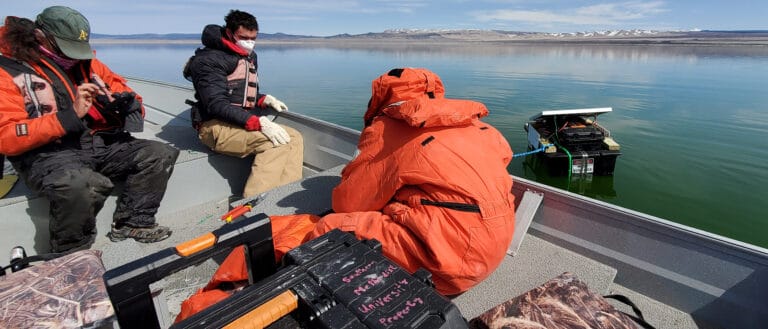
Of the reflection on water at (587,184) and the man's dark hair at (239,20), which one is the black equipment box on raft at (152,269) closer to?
the man's dark hair at (239,20)

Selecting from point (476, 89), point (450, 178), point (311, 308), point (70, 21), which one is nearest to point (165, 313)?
point (311, 308)

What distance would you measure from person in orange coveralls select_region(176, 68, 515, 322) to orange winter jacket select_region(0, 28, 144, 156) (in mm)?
1482

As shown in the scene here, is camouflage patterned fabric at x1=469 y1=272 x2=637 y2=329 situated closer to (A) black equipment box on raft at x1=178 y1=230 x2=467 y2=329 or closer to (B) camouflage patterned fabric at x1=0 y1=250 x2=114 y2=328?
(A) black equipment box on raft at x1=178 y1=230 x2=467 y2=329

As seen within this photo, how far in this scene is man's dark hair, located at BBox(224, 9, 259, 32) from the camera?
3.35m

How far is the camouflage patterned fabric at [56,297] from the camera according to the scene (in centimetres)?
112

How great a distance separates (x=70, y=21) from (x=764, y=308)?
13.2 feet

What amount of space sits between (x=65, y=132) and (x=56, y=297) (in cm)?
145

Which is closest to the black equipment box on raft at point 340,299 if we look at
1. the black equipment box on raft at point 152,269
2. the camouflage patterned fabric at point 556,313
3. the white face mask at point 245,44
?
the black equipment box on raft at point 152,269

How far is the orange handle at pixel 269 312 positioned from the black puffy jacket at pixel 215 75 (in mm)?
2735

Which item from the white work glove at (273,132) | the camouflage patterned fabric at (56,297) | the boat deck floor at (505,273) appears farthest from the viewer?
the white work glove at (273,132)

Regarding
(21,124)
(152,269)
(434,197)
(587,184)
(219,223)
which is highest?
(21,124)

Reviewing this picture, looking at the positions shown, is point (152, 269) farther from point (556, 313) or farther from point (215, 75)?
point (215, 75)

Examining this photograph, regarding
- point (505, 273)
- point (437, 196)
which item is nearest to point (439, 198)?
point (437, 196)

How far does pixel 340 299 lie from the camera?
33.8 inches
